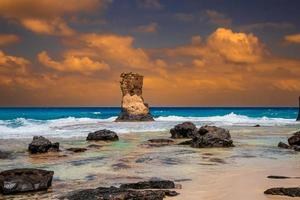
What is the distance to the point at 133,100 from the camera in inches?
2223

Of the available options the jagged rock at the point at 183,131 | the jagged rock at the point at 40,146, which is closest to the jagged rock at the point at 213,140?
the jagged rock at the point at 183,131

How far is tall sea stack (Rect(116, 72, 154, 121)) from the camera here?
55594 mm

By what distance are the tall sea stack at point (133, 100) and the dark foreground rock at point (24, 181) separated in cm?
4512

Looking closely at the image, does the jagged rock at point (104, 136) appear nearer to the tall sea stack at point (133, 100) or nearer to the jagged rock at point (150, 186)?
the jagged rock at point (150, 186)

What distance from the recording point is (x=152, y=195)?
27.4 feet

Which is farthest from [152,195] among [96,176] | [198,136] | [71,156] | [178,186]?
[198,136]

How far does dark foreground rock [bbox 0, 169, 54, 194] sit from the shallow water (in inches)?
10.1

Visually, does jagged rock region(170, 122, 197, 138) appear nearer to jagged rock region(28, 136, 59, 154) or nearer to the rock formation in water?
jagged rock region(28, 136, 59, 154)

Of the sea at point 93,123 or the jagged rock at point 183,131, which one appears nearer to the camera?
the jagged rock at point 183,131

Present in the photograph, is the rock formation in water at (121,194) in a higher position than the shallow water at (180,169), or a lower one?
higher

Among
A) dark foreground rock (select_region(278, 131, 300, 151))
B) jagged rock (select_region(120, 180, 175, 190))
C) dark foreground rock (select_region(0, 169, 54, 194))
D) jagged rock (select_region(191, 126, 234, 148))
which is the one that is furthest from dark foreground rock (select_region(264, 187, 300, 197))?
jagged rock (select_region(191, 126, 234, 148))

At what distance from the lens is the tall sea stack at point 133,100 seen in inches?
2189

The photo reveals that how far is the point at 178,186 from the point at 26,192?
3273 mm

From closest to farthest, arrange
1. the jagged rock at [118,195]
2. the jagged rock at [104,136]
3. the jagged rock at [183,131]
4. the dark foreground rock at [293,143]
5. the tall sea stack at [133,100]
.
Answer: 1. the jagged rock at [118,195]
2. the dark foreground rock at [293,143]
3. the jagged rock at [104,136]
4. the jagged rock at [183,131]
5. the tall sea stack at [133,100]
